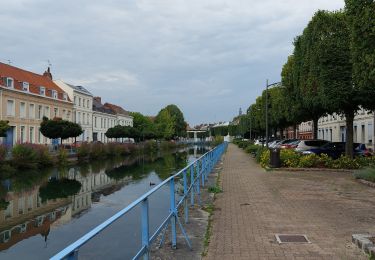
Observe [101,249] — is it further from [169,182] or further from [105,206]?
[105,206]

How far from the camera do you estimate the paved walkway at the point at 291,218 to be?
22.1 feet

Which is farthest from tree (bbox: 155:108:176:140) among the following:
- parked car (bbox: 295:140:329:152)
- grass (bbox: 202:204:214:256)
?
grass (bbox: 202:204:214:256)

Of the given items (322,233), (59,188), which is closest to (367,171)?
(322,233)

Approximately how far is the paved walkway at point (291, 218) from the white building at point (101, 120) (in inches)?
2501

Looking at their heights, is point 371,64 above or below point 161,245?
above

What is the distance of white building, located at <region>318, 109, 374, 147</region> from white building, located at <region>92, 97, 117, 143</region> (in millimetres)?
38003

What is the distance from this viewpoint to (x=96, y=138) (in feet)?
255

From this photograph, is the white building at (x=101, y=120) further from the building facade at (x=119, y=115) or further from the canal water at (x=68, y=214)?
the canal water at (x=68, y=214)

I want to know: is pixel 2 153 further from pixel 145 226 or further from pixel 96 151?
pixel 145 226

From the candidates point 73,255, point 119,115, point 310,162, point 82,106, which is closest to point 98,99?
point 119,115

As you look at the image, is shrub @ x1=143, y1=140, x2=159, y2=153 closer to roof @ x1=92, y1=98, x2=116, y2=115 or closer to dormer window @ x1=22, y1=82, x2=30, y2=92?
roof @ x1=92, y1=98, x2=116, y2=115

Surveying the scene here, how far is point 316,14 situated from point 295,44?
14.6 ft

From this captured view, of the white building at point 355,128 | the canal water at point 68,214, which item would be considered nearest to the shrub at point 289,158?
the canal water at point 68,214

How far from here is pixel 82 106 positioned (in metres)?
71.2
